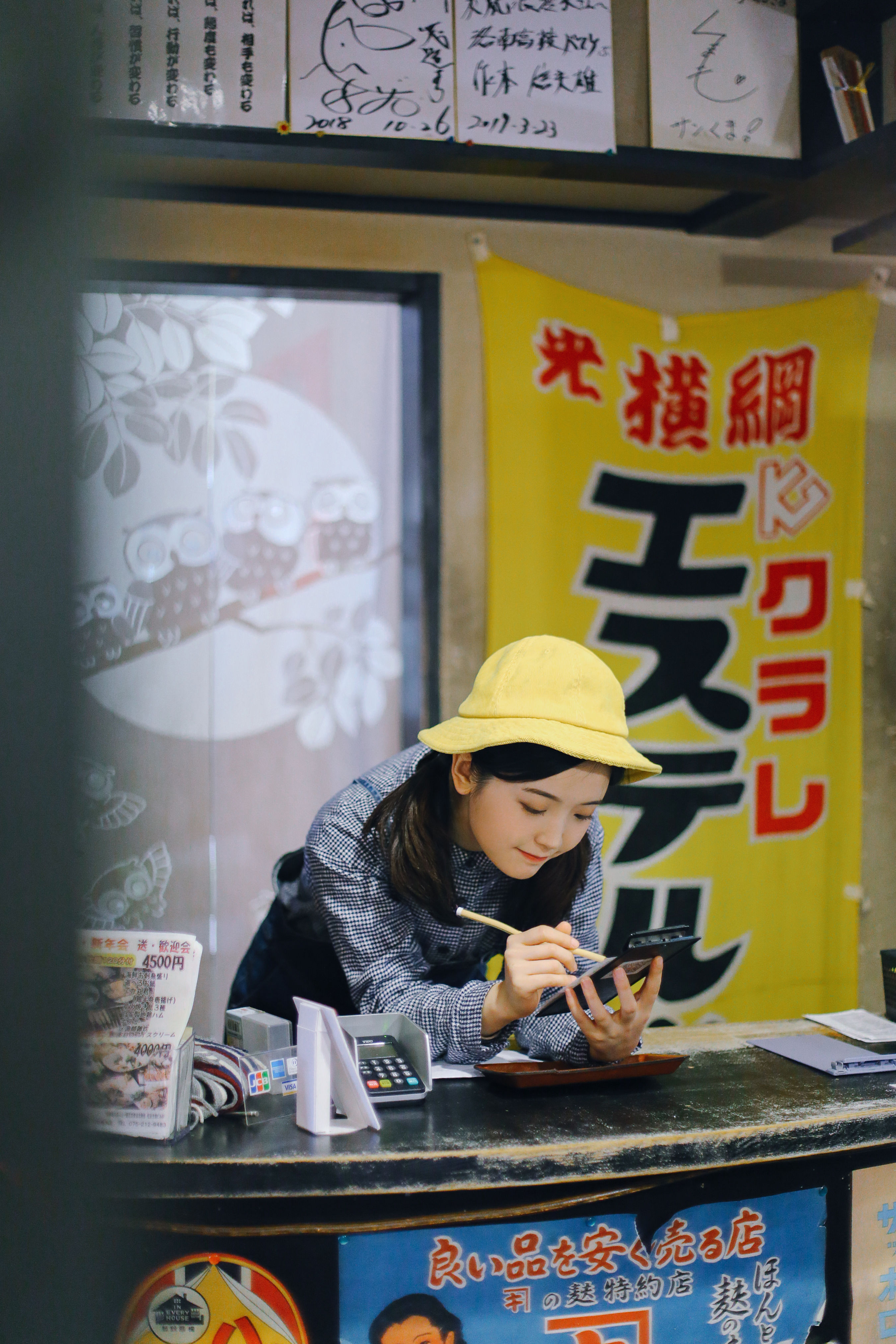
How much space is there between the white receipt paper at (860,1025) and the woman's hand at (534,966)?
698 mm

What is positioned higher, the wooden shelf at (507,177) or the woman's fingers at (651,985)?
the wooden shelf at (507,177)

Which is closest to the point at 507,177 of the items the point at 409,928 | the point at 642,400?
the point at 642,400

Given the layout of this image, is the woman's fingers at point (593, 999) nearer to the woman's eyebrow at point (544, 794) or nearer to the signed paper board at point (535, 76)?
the woman's eyebrow at point (544, 794)

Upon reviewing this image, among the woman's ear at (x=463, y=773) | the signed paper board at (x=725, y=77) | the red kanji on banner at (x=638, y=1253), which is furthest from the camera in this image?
the signed paper board at (x=725, y=77)

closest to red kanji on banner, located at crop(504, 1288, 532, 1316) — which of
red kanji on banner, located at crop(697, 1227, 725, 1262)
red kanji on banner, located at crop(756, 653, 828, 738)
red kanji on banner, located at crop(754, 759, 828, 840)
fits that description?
red kanji on banner, located at crop(697, 1227, 725, 1262)

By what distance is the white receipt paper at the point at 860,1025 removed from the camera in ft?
7.08

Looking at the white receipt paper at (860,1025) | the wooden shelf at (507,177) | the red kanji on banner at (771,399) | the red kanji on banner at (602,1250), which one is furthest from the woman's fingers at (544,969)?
the red kanji on banner at (771,399)

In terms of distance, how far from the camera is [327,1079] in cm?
166

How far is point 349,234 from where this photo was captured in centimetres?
354

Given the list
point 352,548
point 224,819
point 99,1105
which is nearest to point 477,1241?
point 99,1105

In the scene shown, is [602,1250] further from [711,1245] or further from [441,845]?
[441,845]

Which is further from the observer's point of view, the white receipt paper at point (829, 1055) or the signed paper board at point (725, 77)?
the signed paper board at point (725, 77)

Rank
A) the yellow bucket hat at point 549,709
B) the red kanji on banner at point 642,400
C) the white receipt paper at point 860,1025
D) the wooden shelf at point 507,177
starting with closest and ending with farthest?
the yellow bucket hat at point 549,709 → the white receipt paper at point 860,1025 → the wooden shelf at point 507,177 → the red kanji on banner at point 642,400

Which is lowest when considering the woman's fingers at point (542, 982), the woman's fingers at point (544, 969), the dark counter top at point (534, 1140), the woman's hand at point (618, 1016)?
the dark counter top at point (534, 1140)
